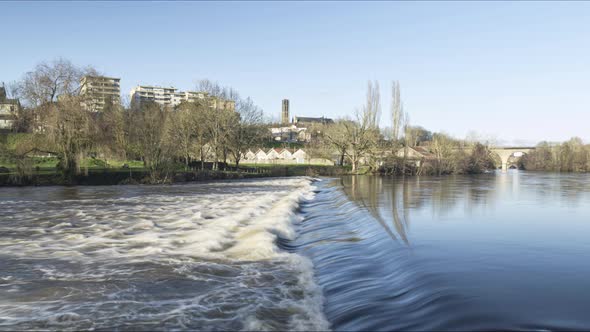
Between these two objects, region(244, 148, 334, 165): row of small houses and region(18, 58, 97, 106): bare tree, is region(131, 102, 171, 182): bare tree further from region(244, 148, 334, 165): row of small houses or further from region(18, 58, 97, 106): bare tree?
region(244, 148, 334, 165): row of small houses

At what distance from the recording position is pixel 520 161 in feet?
371

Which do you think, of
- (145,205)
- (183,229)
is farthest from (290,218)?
(145,205)

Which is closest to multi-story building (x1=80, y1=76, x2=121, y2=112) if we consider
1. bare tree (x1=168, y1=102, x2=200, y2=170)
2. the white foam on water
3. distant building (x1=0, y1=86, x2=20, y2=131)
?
distant building (x1=0, y1=86, x2=20, y2=131)

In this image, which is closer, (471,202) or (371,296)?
(371,296)

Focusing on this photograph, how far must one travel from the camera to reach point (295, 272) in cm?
905

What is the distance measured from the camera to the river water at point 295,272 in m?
6.19

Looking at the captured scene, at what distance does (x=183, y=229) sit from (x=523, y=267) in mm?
10139

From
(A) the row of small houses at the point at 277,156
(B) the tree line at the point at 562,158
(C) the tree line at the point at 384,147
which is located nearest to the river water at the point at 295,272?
(C) the tree line at the point at 384,147

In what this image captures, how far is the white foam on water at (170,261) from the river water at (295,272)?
4 centimetres

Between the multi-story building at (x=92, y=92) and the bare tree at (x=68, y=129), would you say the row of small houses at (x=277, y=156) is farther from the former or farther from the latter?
the bare tree at (x=68, y=129)

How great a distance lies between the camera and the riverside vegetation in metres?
32.8

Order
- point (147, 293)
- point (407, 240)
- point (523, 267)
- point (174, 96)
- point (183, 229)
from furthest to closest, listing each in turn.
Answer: point (174, 96), point (183, 229), point (407, 240), point (523, 267), point (147, 293)

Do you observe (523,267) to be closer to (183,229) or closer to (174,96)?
(183,229)

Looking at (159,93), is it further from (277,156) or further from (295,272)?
(295,272)
